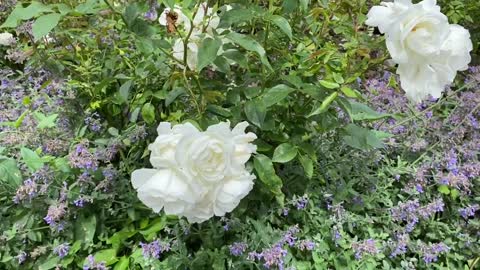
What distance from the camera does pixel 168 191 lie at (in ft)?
3.32

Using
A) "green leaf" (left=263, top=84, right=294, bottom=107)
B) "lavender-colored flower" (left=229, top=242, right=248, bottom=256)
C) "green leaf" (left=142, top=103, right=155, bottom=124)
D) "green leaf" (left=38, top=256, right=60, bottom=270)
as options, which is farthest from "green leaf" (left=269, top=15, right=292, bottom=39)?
"green leaf" (left=38, top=256, right=60, bottom=270)

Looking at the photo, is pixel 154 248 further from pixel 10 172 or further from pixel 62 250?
pixel 10 172

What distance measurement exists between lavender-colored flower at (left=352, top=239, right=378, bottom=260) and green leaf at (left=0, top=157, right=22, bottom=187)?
81 cm

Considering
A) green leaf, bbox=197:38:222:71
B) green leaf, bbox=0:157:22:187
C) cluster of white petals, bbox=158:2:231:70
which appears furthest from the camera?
green leaf, bbox=0:157:22:187

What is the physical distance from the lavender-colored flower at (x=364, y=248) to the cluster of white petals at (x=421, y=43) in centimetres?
45

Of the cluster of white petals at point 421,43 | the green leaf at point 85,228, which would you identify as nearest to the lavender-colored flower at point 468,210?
the cluster of white petals at point 421,43

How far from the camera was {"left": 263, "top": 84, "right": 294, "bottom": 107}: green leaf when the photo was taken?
1.26 m

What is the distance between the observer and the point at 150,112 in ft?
4.59

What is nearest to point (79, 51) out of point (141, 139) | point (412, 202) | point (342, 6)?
point (141, 139)

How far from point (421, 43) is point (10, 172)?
3.08 ft

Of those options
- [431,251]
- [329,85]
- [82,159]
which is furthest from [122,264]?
[431,251]

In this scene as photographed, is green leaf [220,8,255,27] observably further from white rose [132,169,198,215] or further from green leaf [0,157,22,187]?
green leaf [0,157,22,187]

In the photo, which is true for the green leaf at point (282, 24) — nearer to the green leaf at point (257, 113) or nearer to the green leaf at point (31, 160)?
the green leaf at point (257, 113)

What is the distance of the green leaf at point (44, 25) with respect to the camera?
1.13 meters
